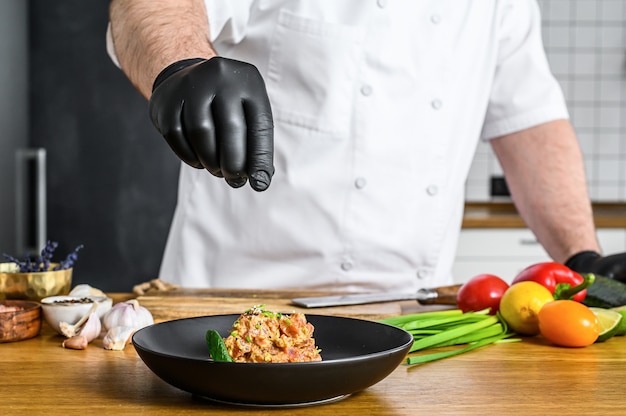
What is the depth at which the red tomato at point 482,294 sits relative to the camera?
112 cm

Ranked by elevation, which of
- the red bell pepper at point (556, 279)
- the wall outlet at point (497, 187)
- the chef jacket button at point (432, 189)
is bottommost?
the wall outlet at point (497, 187)

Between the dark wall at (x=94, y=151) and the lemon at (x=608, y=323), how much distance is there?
193 centimetres

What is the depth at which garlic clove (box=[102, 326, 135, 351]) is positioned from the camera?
3.11 ft

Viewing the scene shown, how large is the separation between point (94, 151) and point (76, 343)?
188cm

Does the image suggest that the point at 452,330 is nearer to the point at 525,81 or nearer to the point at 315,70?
the point at 315,70

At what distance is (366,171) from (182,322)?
0.68 meters

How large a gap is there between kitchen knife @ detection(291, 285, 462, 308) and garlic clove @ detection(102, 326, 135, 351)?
0.29m


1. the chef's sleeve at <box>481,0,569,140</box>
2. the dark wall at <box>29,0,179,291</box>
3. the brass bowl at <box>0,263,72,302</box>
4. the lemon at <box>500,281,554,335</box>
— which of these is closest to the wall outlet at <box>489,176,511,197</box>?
the dark wall at <box>29,0,179,291</box>

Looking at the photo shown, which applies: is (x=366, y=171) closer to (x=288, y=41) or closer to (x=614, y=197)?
(x=288, y=41)

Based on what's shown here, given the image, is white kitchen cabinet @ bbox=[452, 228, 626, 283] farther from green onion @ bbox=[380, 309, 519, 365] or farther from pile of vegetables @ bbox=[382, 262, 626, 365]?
green onion @ bbox=[380, 309, 519, 365]

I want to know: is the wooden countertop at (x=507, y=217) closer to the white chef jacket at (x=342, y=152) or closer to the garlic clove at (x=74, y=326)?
the white chef jacket at (x=342, y=152)

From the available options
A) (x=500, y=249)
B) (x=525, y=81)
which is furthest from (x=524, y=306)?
(x=500, y=249)

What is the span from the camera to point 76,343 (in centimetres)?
95

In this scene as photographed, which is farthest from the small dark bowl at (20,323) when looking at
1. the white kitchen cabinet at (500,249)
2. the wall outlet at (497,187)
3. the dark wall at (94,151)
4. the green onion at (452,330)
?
the wall outlet at (497,187)
